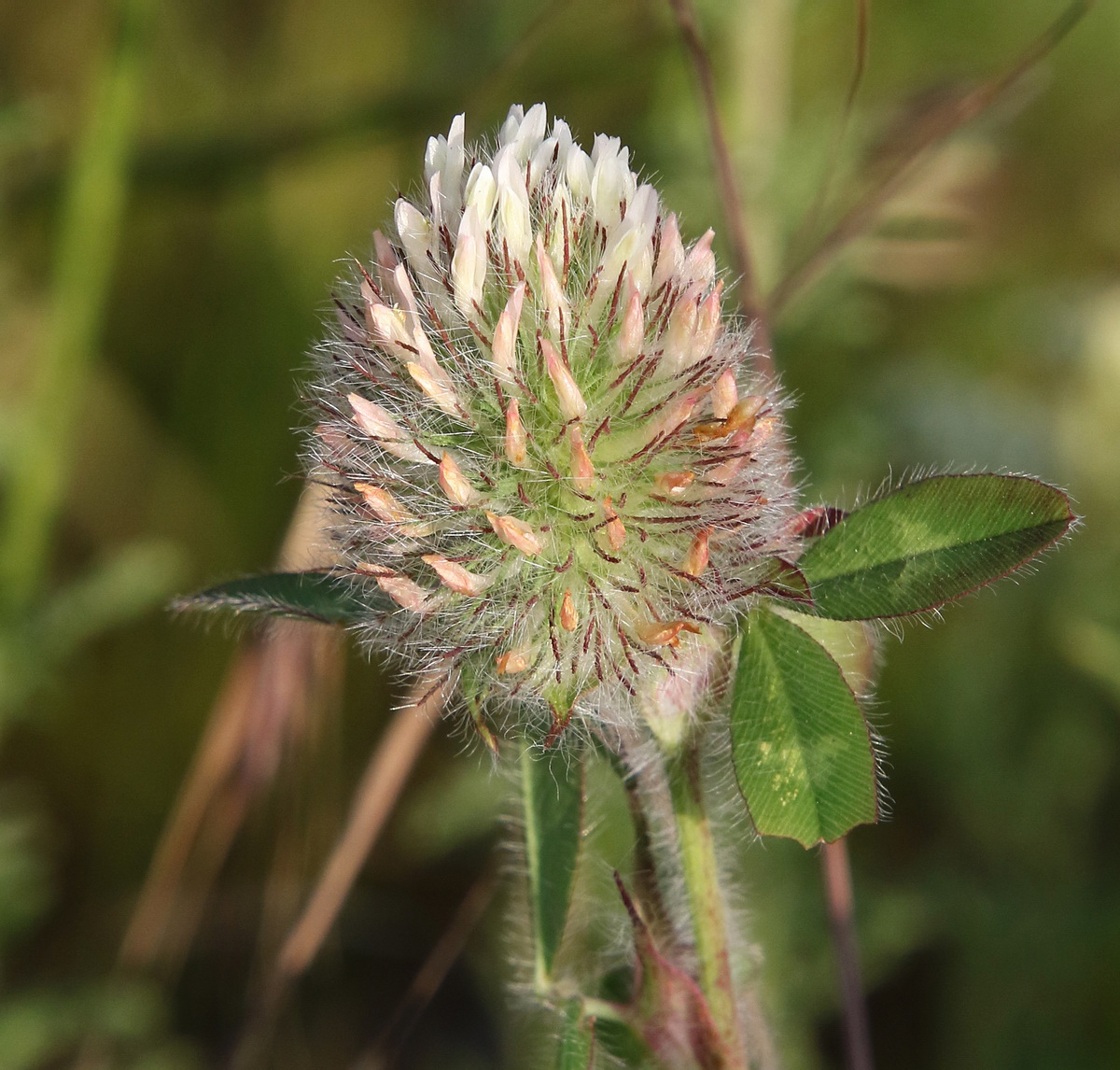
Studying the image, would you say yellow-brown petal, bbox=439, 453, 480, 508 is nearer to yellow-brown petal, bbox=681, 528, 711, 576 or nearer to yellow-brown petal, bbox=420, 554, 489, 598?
yellow-brown petal, bbox=420, 554, 489, 598

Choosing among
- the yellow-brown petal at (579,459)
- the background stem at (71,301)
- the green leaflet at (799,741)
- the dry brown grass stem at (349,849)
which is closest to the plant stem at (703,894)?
the green leaflet at (799,741)

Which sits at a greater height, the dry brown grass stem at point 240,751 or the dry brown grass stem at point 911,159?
the dry brown grass stem at point 911,159

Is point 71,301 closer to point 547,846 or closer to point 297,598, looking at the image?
point 297,598

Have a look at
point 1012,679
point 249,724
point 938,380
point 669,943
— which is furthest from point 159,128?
point 669,943

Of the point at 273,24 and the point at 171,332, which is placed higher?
the point at 273,24

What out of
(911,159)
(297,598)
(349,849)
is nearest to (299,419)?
(349,849)

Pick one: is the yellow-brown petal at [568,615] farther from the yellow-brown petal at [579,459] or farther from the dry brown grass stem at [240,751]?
the dry brown grass stem at [240,751]

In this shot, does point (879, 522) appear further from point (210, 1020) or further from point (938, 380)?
point (210, 1020)
